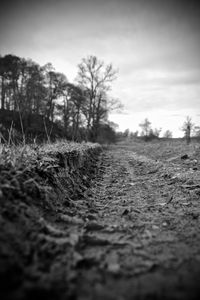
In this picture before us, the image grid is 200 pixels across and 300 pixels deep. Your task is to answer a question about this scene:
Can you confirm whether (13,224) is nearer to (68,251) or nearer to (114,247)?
(68,251)

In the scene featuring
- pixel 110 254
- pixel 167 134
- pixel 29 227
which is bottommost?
pixel 110 254

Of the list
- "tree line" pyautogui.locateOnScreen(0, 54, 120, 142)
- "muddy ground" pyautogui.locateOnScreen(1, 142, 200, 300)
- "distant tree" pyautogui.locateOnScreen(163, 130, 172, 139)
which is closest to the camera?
"muddy ground" pyautogui.locateOnScreen(1, 142, 200, 300)

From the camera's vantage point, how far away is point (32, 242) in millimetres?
1118

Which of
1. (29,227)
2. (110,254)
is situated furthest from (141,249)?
(29,227)

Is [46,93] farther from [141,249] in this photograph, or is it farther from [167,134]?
[167,134]

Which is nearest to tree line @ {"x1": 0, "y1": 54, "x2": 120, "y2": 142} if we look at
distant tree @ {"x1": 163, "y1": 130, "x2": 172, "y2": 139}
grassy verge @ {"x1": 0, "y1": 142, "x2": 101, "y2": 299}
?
grassy verge @ {"x1": 0, "y1": 142, "x2": 101, "y2": 299}

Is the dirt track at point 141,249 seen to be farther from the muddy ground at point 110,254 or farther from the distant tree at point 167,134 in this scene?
the distant tree at point 167,134

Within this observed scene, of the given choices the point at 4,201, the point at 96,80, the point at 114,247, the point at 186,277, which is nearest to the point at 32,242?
the point at 4,201

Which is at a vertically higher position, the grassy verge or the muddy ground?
the grassy verge

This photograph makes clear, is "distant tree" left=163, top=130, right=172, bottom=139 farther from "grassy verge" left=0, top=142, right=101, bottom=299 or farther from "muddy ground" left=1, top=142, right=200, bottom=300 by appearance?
"grassy verge" left=0, top=142, right=101, bottom=299

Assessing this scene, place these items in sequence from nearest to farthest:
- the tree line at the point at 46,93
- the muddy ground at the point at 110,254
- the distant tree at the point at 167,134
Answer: the muddy ground at the point at 110,254 < the tree line at the point at 46,93 < the distant tree at the point at 167,134

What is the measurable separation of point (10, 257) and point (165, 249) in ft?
3.80

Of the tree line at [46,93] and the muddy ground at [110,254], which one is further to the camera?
→ the tree line at [46,93]

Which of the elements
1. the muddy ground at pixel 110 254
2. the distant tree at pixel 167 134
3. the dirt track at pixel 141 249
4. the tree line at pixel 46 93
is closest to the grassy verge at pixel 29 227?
the muddy ground at pixel 110 254
